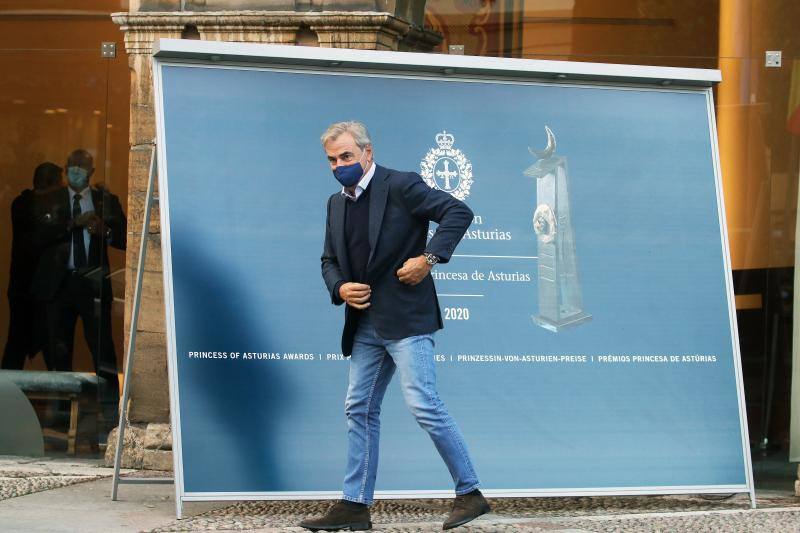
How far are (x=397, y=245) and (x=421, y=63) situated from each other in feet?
3.46

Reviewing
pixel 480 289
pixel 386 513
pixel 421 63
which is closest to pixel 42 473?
pixel 386 513

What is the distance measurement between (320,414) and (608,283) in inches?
58.9

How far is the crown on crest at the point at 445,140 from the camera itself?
261 inches

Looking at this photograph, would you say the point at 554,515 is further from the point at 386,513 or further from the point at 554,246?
the point at 554,246

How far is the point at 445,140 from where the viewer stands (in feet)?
21.8

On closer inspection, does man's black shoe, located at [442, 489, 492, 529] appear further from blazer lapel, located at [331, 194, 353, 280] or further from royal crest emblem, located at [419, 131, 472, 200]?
royal crest emblem, located at [419, 131, 472, 200]

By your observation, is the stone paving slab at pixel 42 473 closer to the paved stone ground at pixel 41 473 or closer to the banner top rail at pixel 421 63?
the paved stone ground at pixel 41 473

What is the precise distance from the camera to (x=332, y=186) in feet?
21.3

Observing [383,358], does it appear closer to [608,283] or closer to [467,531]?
[467,531]

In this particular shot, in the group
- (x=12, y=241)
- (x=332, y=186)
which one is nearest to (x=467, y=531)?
(x=332, y=186)

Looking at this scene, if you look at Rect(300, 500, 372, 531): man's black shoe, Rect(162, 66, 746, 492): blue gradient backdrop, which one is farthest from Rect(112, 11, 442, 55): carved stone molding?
Rect(300, 500, 372, 531): man's black shoe

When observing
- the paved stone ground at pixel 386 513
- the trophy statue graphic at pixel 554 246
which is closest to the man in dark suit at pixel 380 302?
the paved stone ground at pixel 386 513

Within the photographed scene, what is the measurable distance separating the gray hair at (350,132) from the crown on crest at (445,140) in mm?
668

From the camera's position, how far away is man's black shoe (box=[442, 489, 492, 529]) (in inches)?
228
